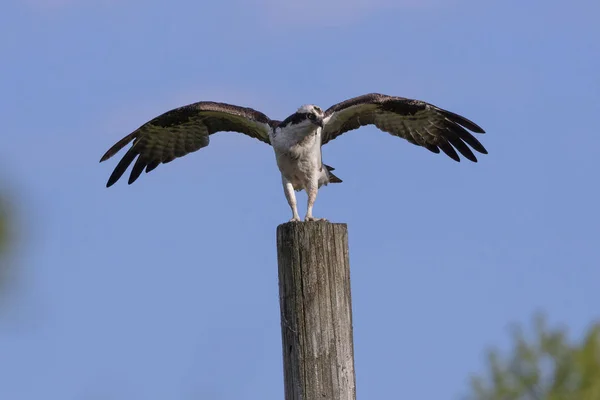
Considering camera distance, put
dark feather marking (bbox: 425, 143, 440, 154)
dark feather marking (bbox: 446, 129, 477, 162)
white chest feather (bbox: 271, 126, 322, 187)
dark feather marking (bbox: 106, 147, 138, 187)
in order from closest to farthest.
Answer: white chest feather (bbox: 271, 126, 322, 187)
dark feather marking (bbox: 446, 129, 477, 162)
dark feather marking (bbox: 425, 143, 440, 154)
dark feather marking (bbox: 106, 147, 138, 187)

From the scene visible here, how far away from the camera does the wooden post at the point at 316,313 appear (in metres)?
6.68

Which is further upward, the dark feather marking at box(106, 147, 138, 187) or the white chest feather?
the dark feather marking at box(106, 147, 138, 187)

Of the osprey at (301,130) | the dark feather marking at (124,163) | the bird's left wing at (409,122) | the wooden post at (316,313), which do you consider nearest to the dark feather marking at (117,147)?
the osprey at (301,130)

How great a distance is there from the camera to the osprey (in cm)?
1044

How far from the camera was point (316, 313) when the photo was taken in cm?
673

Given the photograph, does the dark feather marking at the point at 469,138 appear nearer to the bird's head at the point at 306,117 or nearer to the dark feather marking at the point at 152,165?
the bird's head at the point at 306,117

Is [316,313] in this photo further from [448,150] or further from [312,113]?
[448,150]

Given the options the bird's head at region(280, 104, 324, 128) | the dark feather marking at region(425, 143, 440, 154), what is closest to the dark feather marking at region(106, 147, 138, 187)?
the bird's head at region(280, 104, 324, 128)

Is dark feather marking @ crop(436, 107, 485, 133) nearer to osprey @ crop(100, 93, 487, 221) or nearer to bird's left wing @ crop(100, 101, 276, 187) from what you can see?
osprey @ crop(100, 93, 487, 221)

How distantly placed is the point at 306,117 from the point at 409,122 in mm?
1839

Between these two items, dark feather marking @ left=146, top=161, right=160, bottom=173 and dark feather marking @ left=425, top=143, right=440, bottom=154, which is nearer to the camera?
dark feather marking @ left=425, top=143, right=440, bottom=154

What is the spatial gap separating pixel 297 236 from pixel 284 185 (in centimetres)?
341

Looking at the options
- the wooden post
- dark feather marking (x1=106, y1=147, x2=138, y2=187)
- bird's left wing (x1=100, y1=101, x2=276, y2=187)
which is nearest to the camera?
the wooden post

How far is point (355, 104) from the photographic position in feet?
36.6
